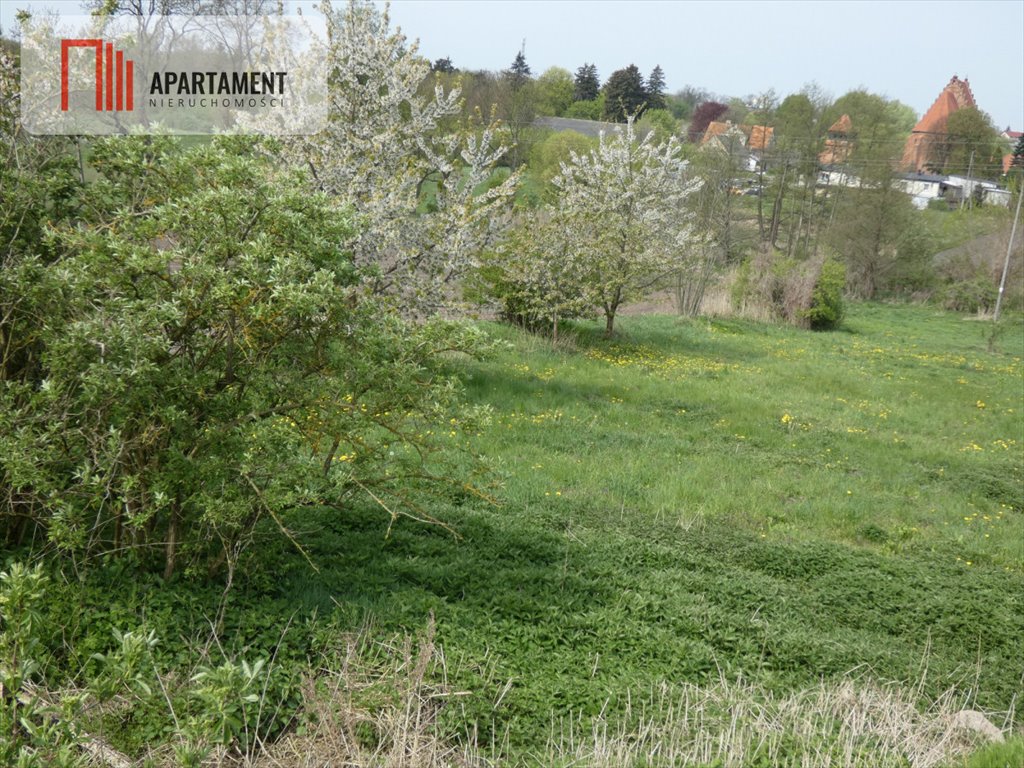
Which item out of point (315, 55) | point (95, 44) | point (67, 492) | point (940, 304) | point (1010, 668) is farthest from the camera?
point (940, 304)

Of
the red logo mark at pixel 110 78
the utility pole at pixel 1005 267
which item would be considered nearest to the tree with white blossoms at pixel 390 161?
A: the red logo mark at pixel 110 78

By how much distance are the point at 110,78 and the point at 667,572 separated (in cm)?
596

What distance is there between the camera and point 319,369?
4.19 m

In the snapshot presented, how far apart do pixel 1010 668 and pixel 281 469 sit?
435 centimetres

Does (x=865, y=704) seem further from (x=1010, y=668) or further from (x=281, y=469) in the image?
(x=281, y=469)

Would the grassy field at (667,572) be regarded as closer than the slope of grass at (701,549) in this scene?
Yes

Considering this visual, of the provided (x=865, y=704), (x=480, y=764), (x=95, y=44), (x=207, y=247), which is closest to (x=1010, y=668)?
(x=865, y=704)

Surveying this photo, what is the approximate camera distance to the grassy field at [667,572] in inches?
152

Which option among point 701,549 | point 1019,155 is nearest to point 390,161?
point 701,549

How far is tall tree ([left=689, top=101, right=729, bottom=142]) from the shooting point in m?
57.7

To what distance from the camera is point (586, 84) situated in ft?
188

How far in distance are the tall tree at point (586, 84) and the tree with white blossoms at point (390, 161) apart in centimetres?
5031

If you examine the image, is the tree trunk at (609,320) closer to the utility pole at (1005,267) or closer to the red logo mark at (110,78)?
the red logo mark at (110,78)

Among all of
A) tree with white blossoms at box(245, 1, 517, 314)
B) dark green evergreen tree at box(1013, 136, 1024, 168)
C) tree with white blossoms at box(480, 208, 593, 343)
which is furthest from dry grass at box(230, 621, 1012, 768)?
dark green evergreen tree at box(1013, 136, 1024, 168)
